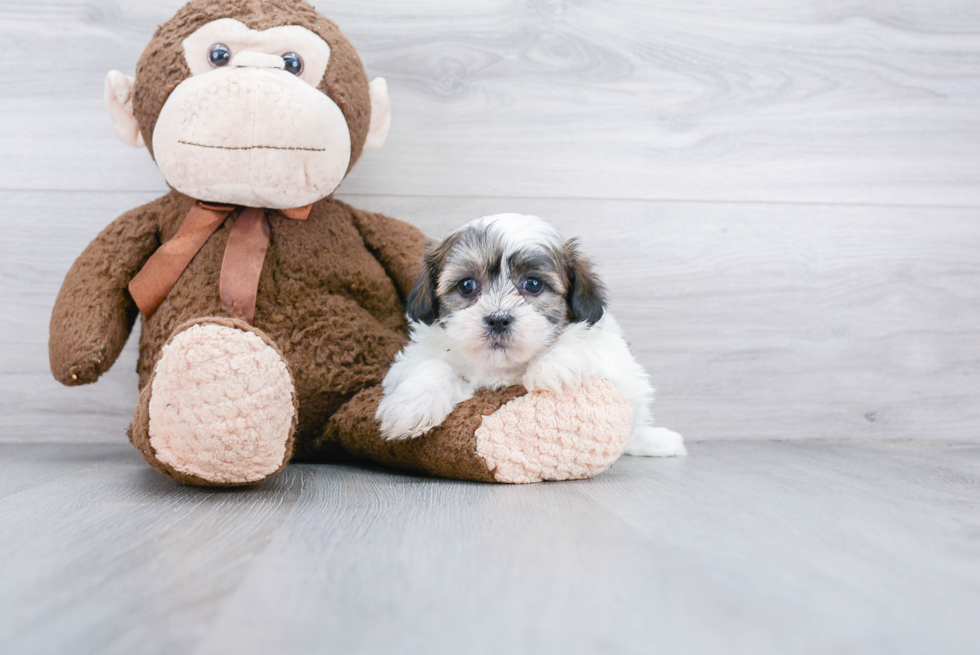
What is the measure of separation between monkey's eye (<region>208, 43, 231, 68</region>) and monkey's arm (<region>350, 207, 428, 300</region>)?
0.38 m

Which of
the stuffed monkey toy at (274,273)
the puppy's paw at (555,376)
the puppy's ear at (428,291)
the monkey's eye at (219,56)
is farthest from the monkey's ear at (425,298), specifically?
the monkey's eye at (219,56)

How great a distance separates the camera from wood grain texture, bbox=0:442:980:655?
60 centimetres

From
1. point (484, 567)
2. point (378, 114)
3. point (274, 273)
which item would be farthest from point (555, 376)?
point (378, 114)

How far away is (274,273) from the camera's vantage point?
4.33 ft

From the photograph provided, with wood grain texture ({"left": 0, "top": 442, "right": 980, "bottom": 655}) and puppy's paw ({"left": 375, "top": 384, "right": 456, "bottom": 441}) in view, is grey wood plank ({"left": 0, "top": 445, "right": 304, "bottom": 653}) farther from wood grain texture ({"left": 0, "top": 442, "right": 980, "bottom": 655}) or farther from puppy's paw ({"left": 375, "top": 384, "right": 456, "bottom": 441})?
puppy's paw ({"left": 375, "top": 384, "right": 456, "bottom": 441})

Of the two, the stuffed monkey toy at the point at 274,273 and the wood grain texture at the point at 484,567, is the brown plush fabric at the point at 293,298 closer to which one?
the stuffed monkey toy at the point at 274,273

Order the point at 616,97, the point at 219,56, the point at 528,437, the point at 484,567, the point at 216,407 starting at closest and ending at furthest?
the point at 484,567
the point at 216,407
the point at 528,437
the point at 219,56
the point at 616,97

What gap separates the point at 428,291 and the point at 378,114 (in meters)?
0.43

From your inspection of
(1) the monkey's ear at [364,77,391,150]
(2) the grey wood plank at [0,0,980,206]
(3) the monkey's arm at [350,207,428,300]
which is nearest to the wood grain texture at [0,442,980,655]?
(3) the monkey's arm at [350,207,428,300]

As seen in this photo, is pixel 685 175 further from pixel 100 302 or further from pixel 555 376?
pixel 100 302

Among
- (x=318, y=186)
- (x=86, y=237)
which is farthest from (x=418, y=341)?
(x=86, y=237)

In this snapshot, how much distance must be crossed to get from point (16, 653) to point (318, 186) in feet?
2.91

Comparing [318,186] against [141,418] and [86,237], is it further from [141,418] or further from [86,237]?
[86,237]

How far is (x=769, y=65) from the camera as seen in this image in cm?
174
